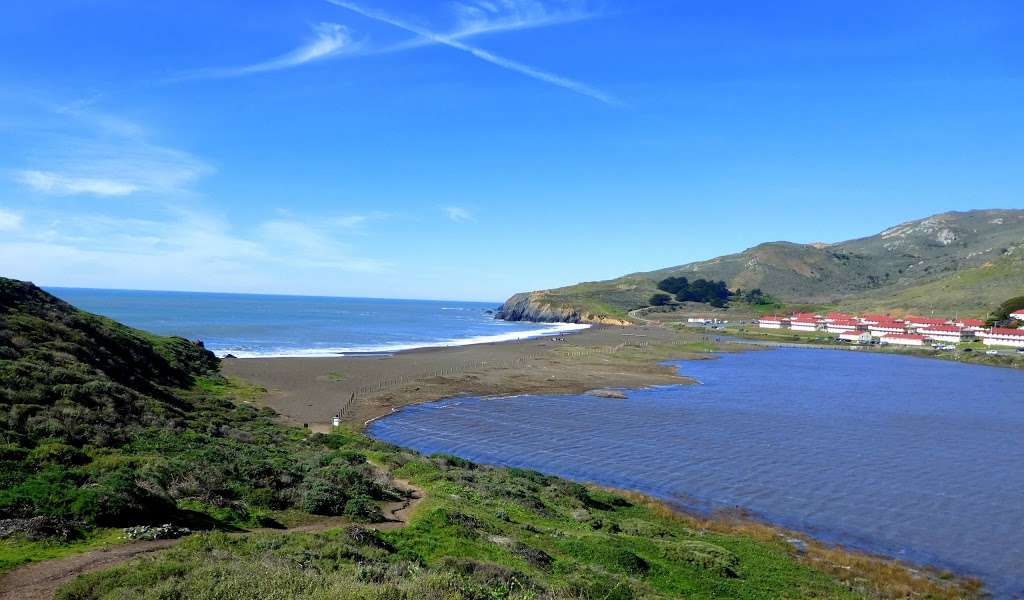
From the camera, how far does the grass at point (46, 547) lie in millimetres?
11297

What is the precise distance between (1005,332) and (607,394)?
4735 inches

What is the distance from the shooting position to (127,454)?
62.4 ft

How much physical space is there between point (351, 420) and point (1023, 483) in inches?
1544

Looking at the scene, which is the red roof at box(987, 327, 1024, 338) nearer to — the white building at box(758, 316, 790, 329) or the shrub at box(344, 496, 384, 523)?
the white building at box(758, 316, 790, 329)

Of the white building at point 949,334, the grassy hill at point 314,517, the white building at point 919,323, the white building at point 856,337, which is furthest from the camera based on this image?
the white building at point 919,323

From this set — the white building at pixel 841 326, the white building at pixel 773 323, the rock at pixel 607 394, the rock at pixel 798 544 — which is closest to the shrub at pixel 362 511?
the rock at pixel 798 544

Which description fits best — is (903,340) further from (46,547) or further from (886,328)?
(46,547)

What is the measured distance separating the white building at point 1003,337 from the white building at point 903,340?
39.7 feet

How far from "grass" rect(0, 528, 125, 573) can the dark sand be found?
79.9ft

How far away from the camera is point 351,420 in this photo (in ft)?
134

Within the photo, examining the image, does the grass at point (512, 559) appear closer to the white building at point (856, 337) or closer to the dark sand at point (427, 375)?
the dark sand at point (427, 375)

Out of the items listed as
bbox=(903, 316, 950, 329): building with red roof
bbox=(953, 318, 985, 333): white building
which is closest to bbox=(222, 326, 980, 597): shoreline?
bbox=(903, 316, 950, 329): building with red roof

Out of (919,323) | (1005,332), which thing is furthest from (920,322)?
(1005,332)

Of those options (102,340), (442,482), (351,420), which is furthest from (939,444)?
(102,340)
